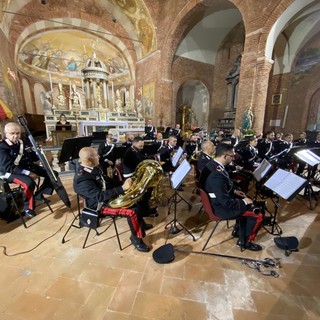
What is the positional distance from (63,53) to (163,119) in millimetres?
11045

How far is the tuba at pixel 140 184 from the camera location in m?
2.48

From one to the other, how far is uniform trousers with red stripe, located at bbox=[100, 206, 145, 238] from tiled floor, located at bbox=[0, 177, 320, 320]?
34cm

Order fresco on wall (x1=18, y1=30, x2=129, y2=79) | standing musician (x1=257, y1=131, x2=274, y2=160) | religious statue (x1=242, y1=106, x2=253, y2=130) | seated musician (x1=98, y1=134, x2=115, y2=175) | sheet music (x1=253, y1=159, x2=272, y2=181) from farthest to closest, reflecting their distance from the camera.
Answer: fresco on wall (x1=18, y1=30, x2=129, y2=79), religious statue (x1=242, y1=106, x2=253, y2=130), standing musician (x1=257, y1=131, x2=274, y2=160), seated musician (x1=98, y1=134, x2=115, y2=175), sheet music (x1=253, y1=159, x2=272, y2=181)

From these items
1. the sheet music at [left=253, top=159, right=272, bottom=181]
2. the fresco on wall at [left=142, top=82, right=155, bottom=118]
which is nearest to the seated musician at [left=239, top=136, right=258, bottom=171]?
the sheet music at [left=253, top=159, right=272, bottom=181]

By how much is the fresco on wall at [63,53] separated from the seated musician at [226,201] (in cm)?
1472

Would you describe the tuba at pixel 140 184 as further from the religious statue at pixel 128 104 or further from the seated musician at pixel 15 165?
the religious statue at pixel 128 104

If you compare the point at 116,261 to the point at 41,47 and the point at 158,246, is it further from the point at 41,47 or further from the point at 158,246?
the point at 41,47

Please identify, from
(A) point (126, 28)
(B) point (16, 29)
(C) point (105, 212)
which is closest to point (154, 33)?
(A) point (126, 28)

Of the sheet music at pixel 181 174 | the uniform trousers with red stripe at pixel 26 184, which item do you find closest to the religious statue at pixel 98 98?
the uniform trousers with red stripe at pixel 26 184

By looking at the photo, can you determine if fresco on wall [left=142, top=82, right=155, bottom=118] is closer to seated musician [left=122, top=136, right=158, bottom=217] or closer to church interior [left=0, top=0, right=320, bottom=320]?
church interior [left=0, top=0, right=320, bottom=320]

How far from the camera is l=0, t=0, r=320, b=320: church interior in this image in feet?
6.13

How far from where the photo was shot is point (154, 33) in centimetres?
1229

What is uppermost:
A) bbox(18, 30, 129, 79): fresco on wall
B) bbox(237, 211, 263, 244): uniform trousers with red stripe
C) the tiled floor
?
bbox(18, 30, 129, 79): fresco on wall

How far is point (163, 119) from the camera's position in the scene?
514 inches
